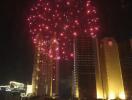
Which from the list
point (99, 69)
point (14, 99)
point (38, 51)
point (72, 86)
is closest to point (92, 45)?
point (99, 69)

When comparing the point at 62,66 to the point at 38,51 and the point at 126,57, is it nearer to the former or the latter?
the point at 38,51

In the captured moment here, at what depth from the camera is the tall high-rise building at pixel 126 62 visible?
165 feet

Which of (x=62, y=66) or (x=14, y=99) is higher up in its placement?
(x=62, y=66)

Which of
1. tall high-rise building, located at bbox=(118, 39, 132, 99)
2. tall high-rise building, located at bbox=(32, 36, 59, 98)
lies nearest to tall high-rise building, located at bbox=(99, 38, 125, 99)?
tall high-rise building, located at bbox=(118, 39, 132, 99)

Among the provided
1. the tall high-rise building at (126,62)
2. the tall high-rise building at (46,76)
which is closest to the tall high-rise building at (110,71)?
the tall high-rise building at (126,62)

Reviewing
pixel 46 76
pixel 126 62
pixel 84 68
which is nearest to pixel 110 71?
pixel 126 62

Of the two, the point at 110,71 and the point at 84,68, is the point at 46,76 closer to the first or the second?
the point at 84,68

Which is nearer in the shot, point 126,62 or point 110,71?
point 110,71

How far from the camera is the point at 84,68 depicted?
194 ft

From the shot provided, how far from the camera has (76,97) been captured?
5456 cm

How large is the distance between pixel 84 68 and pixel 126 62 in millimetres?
11850

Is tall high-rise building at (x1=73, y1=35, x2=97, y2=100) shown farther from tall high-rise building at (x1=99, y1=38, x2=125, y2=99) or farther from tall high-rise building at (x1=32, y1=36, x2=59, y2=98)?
tall high-rise building at (x1=32, y1=36, x2=59, y2=98)

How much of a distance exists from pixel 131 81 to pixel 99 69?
27.2ft

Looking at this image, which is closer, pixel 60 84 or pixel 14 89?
pixel 60 84
